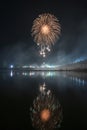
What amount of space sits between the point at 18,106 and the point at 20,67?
531ft

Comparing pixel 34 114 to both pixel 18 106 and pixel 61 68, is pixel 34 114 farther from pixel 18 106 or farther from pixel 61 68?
pixel 61 68

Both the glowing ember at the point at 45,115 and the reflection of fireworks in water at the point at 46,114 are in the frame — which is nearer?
the reflection of fireworks in water at the point at 46,114

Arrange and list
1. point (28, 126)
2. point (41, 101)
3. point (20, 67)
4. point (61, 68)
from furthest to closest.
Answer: point (20, 67)
point (61, 68)
point (41, 101)
point (28, 126)

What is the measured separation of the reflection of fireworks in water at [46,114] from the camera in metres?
17.4

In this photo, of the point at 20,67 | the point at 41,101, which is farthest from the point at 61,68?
the point at 41,101

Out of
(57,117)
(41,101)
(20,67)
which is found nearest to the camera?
(57,117)

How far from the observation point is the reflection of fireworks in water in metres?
17.4

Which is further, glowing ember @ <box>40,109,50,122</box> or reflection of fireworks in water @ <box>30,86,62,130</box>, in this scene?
glowing ember @ <box>40,109,50,122</box>

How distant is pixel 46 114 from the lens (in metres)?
20.7

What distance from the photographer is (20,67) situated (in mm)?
186250

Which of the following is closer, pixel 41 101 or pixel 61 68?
pixel 41 101

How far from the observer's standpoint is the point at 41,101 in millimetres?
27094

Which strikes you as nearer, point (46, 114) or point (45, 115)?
point (45, 115)

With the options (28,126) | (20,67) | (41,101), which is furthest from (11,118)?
(20,67)
